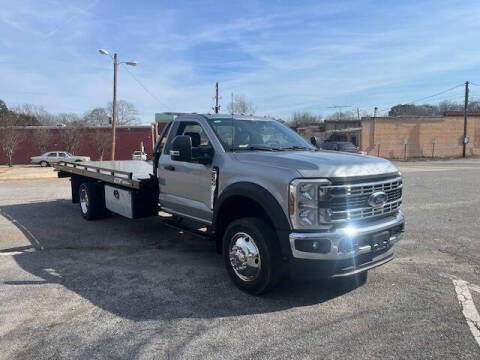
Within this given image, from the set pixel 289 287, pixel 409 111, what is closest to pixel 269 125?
pixel 289 287

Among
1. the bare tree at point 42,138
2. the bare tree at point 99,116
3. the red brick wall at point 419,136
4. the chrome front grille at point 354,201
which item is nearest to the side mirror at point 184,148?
the chrome front grille at point 354,201

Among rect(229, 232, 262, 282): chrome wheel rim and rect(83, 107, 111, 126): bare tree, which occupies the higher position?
rect(83, 107, 111, 126): bare tree

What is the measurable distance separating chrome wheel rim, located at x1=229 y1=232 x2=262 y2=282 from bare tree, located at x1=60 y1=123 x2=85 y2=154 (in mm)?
40455

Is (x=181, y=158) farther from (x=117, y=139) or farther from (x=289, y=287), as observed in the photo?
(x=117, y=139)

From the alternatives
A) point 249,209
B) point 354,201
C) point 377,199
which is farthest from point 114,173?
point 377,199

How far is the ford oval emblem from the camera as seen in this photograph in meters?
4.09

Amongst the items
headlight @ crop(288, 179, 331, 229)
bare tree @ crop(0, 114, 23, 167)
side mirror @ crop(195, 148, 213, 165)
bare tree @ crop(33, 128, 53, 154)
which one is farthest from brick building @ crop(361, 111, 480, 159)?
headlight @ crop(288, 179, 331, 229)

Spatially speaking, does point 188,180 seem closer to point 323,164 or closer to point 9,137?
point 323,164

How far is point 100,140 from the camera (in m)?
41.0

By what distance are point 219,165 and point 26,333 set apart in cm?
264

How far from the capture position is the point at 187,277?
16.4ft

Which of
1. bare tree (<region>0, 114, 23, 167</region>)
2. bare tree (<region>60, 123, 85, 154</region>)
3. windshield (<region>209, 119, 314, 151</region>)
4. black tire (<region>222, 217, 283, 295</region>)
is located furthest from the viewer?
bare tree (<region>60, 123, 85, 154</region>)

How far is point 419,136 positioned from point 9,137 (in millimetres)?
43100

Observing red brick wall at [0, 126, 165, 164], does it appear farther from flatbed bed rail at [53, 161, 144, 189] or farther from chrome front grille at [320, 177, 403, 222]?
chrome front grille at [320, 177, 403, 222]
